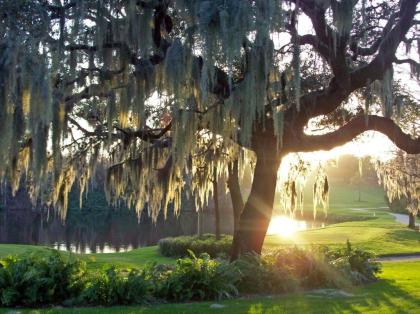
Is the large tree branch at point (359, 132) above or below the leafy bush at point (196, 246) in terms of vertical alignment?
above

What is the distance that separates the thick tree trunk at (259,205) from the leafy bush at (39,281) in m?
3.68

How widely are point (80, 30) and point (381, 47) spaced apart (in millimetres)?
5609

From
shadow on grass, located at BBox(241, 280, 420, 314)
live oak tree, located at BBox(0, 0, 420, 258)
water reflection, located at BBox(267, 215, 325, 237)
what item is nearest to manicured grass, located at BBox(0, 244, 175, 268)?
live oak tree, located at BBox(0, 0, 420, 258)

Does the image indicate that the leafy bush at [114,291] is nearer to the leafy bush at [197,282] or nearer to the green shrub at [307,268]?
the leafy bush at [197,282]

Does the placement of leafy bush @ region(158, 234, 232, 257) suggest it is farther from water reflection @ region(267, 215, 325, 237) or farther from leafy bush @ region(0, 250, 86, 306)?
water reflection @ region(267, 215, 325, 237)

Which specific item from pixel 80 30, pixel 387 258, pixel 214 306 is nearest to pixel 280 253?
pixel 214 306

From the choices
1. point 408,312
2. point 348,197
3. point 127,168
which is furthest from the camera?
point 348,197

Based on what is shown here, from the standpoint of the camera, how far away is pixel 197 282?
30.9ft

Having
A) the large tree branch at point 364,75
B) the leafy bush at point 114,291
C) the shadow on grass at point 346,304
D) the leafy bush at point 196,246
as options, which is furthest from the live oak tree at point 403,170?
the leafy bush at point 114,291

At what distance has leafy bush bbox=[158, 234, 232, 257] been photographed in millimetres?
19344

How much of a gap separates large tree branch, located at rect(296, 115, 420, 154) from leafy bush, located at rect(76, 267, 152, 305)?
4456 mm

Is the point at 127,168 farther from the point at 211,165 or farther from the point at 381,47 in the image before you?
Result: the point at 381,47

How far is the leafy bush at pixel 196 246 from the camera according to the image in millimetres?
19344

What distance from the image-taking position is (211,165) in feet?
44.2
